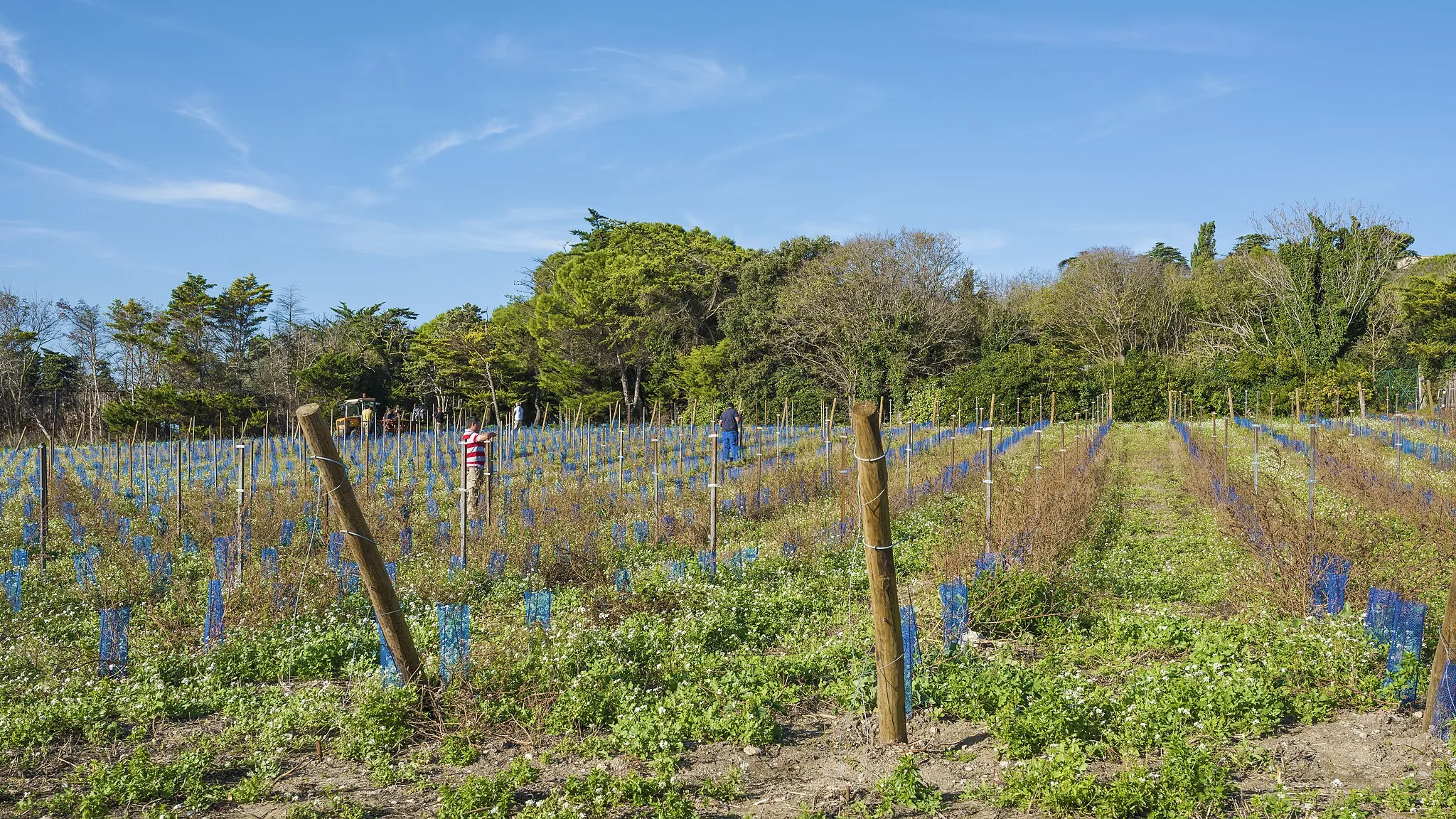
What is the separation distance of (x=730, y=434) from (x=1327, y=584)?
45.6ft

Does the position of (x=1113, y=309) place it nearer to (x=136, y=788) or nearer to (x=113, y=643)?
(x=113, y=643)

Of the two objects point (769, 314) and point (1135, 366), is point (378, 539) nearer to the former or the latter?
point (769, 314)

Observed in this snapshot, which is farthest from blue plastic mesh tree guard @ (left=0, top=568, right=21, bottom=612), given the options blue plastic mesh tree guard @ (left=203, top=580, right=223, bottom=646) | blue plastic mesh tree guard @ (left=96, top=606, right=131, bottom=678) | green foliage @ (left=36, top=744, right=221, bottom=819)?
green foliage @ (left=36, top=744, right=221, bottom=819)

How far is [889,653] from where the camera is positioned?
432 centimetres

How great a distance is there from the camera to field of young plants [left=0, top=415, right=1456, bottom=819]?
13.0ft

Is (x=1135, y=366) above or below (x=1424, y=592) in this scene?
above

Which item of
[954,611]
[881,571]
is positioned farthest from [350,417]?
[881,571]

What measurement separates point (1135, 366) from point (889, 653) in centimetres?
3254

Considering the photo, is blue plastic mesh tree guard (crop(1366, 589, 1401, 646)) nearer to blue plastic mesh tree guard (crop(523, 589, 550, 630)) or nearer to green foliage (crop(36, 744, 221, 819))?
blue plastic mesh tree guard (crop(523, 589, 550, 630))

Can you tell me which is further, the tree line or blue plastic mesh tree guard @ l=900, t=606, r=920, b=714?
the tree line

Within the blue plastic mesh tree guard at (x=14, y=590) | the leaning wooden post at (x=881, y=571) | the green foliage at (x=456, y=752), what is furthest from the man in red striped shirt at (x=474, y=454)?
the leaning wooden post at (x=881, y=571)

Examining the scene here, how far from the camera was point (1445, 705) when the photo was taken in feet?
13.9

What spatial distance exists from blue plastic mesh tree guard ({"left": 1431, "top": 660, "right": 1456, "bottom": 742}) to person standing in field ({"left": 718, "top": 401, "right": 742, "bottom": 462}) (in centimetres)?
1476

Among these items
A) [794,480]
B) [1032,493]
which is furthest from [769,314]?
[1032,493]
